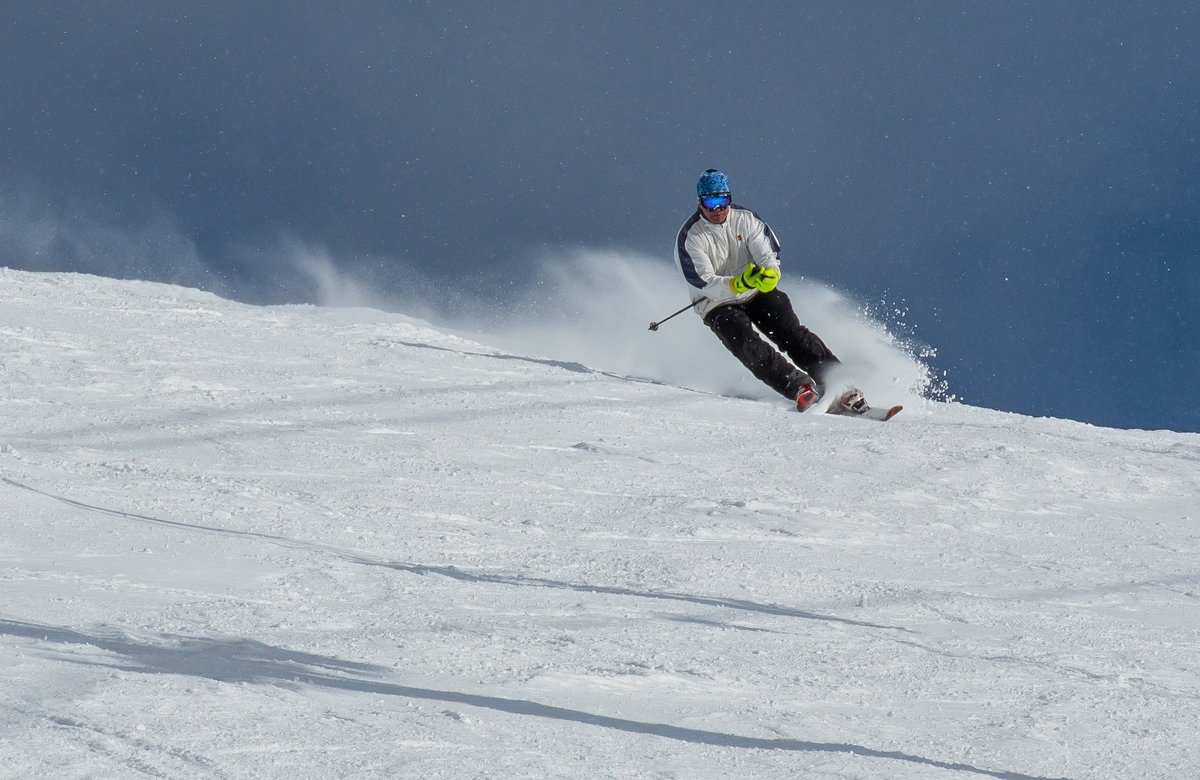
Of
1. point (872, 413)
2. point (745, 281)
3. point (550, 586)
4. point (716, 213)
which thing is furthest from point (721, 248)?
point (550, 586)

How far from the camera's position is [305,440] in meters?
4.27

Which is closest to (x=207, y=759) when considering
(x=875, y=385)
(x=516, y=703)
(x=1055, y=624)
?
(x=516, y=703)

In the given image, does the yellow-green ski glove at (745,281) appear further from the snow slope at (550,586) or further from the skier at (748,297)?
the snow slope at (550,586)

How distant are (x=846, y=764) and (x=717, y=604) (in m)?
0.94

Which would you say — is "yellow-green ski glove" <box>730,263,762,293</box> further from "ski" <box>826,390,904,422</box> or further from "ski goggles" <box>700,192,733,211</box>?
"ski" <box>826,390,904,422</box>

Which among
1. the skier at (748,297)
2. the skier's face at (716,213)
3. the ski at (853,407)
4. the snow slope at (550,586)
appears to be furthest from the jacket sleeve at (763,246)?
the snow slope at (550,586)

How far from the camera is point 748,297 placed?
23.1 feet

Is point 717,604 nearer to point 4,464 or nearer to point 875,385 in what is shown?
point 4,464

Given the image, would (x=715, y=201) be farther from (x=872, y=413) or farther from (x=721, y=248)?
(x=872, y=413)

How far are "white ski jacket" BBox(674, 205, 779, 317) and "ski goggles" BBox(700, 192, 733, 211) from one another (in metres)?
0.13

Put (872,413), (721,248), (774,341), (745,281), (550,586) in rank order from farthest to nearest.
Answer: (721,248)
(774,341)
(745,281)
(872,413)
(550,586)

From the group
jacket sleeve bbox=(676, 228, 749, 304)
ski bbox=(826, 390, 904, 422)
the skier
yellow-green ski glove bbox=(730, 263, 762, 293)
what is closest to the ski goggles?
the skier

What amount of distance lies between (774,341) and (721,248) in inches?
28.5

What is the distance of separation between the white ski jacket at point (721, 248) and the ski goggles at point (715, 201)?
0.42 feet
